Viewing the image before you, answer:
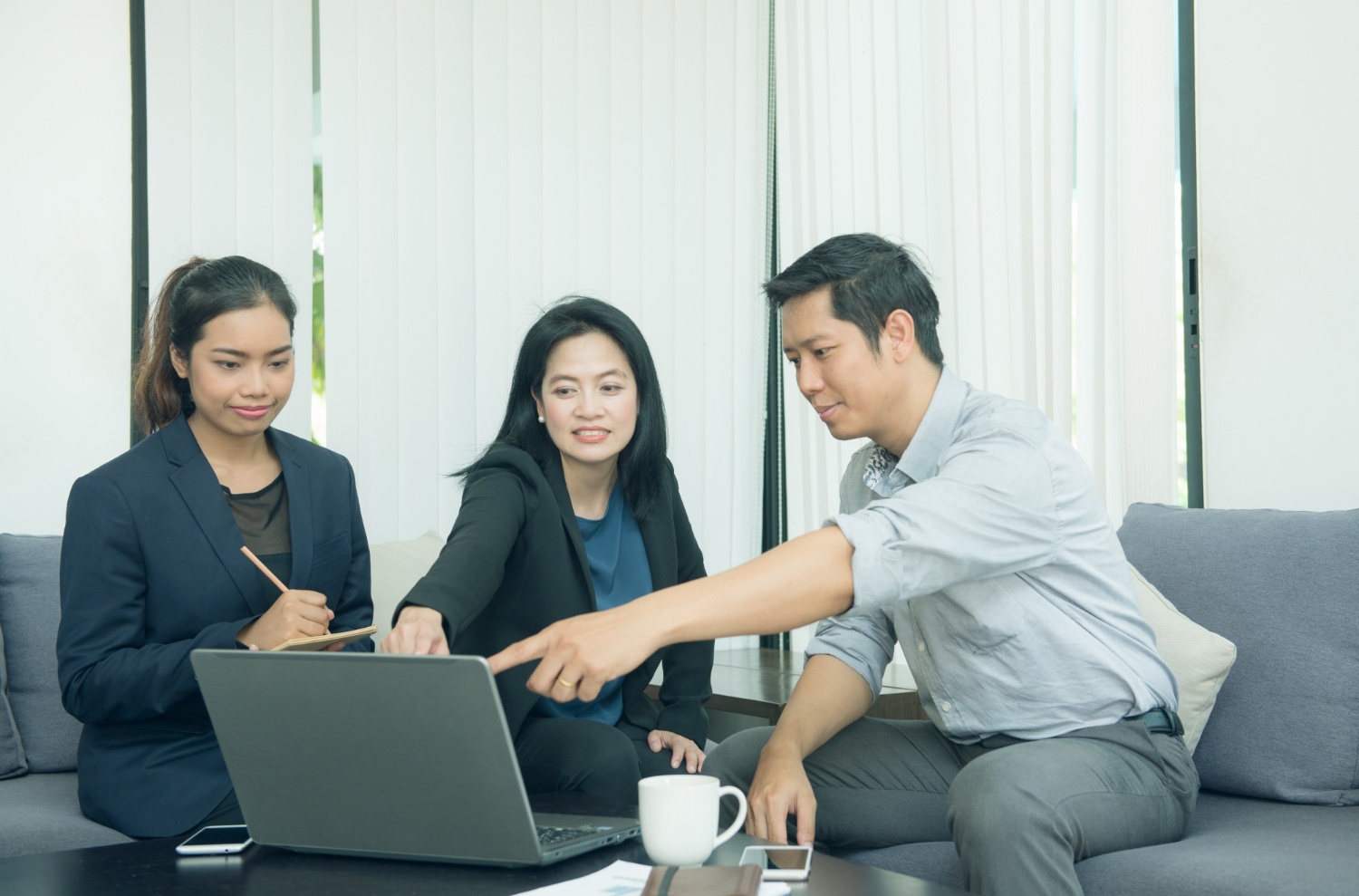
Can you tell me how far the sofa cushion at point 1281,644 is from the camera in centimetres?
174

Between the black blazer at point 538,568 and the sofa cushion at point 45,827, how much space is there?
621 mm

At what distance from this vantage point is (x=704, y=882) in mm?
943

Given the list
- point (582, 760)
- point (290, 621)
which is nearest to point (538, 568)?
point (582, 760)

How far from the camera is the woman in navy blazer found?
1.70 meters

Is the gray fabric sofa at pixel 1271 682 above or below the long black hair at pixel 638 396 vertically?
below

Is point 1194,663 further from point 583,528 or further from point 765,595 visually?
point 583,528

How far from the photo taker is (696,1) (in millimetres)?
3584

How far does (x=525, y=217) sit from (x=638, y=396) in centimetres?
136

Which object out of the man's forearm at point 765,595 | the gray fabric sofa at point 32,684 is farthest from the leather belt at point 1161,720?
the gray fabric sofa at point 32,684

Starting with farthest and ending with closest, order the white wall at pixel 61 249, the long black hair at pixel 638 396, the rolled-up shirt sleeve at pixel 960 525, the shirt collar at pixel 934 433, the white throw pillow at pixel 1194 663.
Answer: the white wall at pixel 61 249
the long black hair at pixel 638 396
the white throw pillow at pixel 1194 663
the shirt collar at pixel 934 433
the rolled-up shirt sleeve at pixel 960 525

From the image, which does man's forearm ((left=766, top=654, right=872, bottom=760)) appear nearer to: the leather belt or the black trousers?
the black trousers

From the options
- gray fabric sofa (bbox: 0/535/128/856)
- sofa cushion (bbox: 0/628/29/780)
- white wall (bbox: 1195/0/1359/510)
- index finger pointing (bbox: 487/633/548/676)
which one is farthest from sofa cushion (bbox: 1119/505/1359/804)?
sofa cushion (bbox: 0/628/29/780)

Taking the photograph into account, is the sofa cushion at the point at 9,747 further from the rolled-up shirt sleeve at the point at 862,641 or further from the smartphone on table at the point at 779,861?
the smartphone on table at the point at 779,861

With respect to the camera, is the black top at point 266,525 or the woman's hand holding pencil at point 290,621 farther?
the black top at point 266,525
